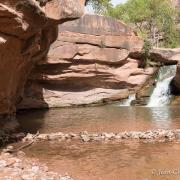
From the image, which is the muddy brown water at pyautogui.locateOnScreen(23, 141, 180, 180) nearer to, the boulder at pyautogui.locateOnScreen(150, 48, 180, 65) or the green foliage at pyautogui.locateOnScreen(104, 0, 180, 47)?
the boulder at pyautogui.locateOnScreen(150, 48, 180, 65)

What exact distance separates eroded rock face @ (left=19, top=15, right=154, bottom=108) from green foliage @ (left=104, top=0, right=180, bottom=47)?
11577 mm

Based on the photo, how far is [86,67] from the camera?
2447 centimetres

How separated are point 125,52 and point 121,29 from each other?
62.4 inches

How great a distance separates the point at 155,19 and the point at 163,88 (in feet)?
57.0

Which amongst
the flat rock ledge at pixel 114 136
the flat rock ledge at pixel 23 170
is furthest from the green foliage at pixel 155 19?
the flat rock ledge at pixel 23 170

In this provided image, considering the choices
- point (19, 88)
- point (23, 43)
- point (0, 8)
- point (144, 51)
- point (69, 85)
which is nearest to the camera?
point (0, 8)

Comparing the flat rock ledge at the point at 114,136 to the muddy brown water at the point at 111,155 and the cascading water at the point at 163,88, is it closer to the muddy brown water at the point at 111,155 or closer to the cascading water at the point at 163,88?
the muddy brown water at the point at 111,155

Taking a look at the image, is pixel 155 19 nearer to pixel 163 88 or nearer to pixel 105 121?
pixel 163 88

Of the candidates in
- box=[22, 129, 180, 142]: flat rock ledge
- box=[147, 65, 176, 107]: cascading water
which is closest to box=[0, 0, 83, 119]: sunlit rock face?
box=[22, 129, 180, 142]: flat rock ledge

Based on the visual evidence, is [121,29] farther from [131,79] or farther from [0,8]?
[0,8]

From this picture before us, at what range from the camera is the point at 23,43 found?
1188 centimetres

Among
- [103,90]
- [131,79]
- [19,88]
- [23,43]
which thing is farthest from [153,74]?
[23,43]

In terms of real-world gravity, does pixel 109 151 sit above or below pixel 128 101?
above

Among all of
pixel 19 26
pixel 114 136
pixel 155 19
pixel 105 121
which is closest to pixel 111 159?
pixel 114 136
